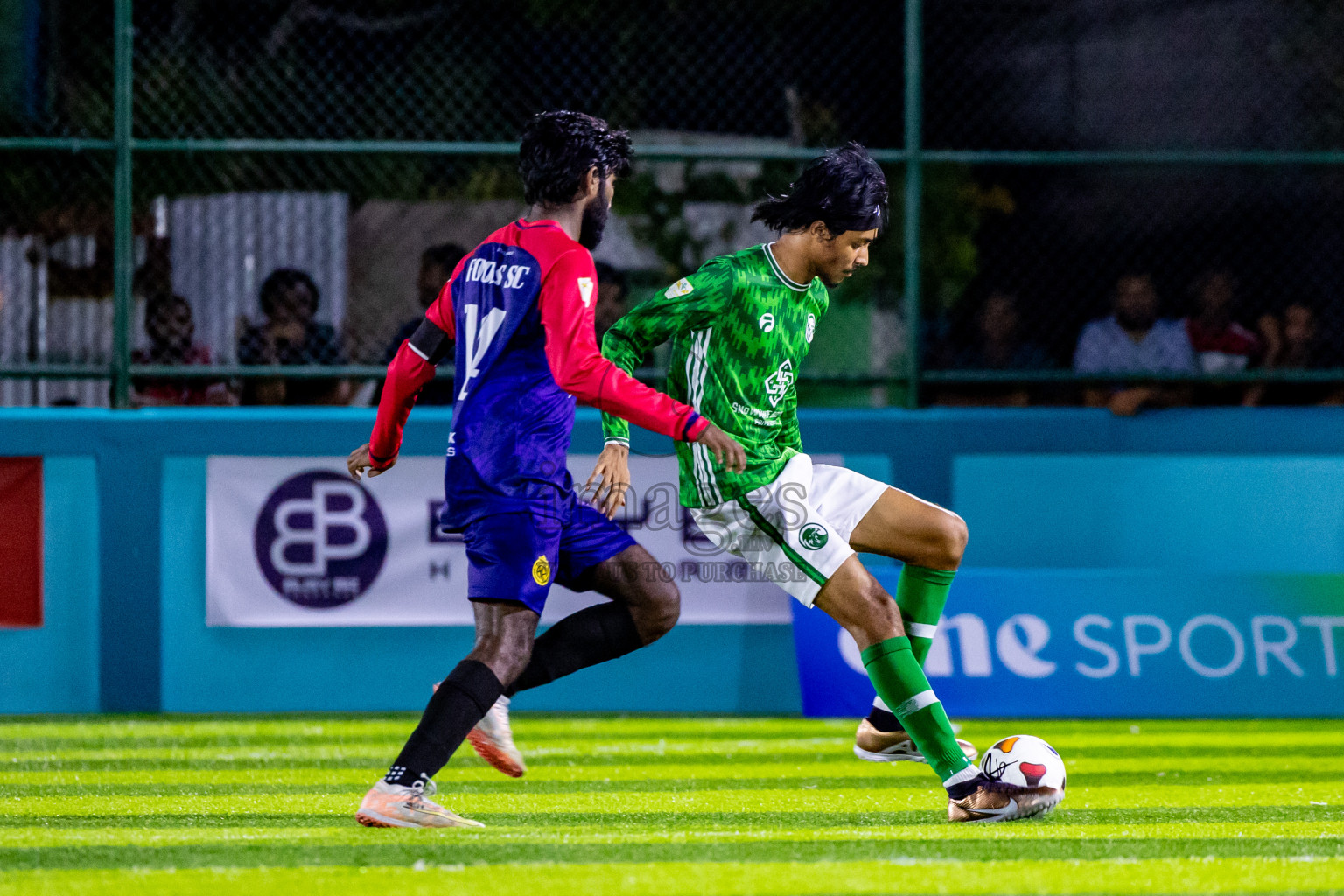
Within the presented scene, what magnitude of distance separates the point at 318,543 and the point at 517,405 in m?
3.75

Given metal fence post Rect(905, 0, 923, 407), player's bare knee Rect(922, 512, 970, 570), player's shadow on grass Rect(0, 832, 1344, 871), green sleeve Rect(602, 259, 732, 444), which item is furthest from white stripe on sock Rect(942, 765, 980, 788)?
metal fence post Rect(905, 0, 923, 407)

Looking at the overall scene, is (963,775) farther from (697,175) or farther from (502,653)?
(697,175)

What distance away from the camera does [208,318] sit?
8.70m

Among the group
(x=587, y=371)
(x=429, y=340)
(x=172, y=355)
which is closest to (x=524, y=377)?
(x=587, y=371)

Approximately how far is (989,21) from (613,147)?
6506 millimetres

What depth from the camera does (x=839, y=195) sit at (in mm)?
5227

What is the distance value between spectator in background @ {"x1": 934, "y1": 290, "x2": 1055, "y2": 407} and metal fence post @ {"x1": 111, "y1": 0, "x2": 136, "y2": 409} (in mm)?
4151

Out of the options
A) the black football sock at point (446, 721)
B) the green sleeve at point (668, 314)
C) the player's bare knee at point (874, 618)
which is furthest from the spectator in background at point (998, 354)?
the black football sock at point (446, 721)

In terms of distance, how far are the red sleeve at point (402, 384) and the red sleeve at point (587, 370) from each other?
463mm

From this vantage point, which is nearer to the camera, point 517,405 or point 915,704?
point 517,405

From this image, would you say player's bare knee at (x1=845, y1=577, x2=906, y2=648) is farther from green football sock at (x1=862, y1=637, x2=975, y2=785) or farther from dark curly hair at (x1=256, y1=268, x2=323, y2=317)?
dark curly hair at (x1=256, y1=268, x2=323, y2=317)

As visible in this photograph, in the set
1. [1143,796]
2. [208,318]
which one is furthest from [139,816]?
[208,318]

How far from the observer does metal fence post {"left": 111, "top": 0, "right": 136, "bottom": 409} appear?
27.6 ft

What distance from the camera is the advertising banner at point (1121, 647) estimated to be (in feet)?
25.8
